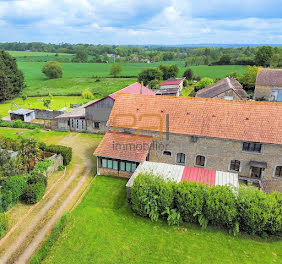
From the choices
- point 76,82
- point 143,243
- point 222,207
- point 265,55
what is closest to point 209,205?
point 222,207

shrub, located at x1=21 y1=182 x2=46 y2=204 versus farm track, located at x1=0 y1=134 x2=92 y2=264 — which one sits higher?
shrub, located at x1=21 y1=182 x2=46 y2=204

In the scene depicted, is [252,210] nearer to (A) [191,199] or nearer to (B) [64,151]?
(A) [191,199]

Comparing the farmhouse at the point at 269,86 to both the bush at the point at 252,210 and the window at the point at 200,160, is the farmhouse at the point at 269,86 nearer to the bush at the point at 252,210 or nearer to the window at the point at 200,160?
the window at the point at 200,160

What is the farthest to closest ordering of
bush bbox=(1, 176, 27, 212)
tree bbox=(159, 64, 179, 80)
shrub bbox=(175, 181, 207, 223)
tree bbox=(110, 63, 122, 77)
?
tree bbox=(110, 63, 122, 77)
tree bbox=(159, 64, 179, 80)
bush bbox=(1, 176, 27, 212)
shrub bbox=(175, 181, 207, 223)

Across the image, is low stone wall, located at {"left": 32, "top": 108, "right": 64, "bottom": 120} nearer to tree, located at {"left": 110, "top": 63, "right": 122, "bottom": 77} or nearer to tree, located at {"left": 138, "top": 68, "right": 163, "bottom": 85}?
tree, located at {"left": 138, "top": 68, "right": 163, "bottom": 85}

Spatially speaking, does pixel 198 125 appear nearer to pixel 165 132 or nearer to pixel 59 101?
pixel 165 132

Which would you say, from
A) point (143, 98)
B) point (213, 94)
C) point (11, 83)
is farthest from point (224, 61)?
point (143, 98)

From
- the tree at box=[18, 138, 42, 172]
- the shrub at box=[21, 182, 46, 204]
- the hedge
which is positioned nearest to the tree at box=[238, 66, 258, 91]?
the hedge
